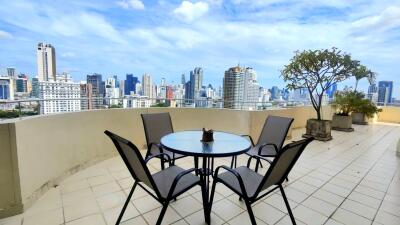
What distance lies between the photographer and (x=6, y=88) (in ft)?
6.46

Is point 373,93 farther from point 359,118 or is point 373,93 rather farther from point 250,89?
point 250,89

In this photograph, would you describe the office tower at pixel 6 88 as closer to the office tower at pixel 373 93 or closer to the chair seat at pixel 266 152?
the chair seat at pixel 266 152

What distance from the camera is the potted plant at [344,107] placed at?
6496mm

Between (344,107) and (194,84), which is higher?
(194,84)

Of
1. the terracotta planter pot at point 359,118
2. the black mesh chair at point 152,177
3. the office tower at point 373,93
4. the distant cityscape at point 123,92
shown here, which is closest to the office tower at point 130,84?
the distant cityscape at point 123,92

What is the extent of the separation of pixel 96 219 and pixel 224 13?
6071 mm

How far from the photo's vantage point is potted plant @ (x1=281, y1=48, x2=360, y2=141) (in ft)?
14.8

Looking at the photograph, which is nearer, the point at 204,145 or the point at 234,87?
the point at 204,145

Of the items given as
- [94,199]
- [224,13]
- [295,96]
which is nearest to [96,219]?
[94,199]

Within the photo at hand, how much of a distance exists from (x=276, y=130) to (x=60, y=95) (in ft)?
9.76

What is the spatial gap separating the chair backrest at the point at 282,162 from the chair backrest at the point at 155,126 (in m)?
1.52

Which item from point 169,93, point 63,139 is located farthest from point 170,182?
point 169,93

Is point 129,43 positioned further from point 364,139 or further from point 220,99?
point 364,139

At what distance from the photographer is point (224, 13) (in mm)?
6031
